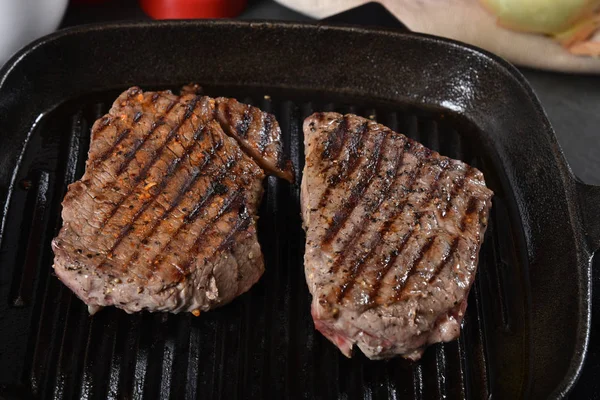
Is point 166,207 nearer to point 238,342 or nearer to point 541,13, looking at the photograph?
point 238,342

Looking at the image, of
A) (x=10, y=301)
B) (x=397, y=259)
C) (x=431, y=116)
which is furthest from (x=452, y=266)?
(x=10, y=301)

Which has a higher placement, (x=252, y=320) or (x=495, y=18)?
(x=495, y=18)

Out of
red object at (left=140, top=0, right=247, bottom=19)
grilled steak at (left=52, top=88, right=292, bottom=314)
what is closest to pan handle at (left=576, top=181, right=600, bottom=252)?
grilled steak at (left=52, top=88, right=292, bottom=314)

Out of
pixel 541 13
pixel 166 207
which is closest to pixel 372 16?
pixel 541 13

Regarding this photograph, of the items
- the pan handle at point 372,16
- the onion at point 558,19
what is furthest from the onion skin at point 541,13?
the pan handle at point 372,16

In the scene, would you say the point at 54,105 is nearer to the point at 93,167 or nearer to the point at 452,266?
the point at 93,167

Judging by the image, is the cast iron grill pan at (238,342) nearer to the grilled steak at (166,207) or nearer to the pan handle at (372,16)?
the grilled steak at (166,207)
